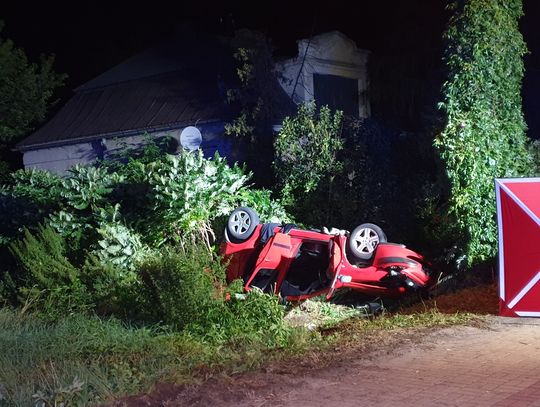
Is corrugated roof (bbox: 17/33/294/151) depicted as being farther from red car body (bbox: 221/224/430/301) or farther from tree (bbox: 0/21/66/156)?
Answer: red car body (bbox: 221/224/430/301)

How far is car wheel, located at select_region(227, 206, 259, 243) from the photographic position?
10.2 meters

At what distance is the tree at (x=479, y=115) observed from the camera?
1003cm

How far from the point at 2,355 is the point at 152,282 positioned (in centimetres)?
210

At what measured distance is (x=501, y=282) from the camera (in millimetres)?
8414

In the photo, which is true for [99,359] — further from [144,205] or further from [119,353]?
[144,205]

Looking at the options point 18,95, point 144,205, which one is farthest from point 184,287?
point 18,95

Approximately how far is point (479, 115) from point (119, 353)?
611cm

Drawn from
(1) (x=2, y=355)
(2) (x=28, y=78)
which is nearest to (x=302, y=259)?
(1) (x=2, y=355)

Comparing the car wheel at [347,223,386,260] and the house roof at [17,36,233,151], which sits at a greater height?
the house roof at [17,36,233,151]

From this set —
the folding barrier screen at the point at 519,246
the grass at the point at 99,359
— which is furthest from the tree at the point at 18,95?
the folding barrier screen at the point at 519,246

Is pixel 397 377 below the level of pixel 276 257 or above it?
below

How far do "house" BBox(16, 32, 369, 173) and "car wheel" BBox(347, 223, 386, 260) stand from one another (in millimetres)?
6290

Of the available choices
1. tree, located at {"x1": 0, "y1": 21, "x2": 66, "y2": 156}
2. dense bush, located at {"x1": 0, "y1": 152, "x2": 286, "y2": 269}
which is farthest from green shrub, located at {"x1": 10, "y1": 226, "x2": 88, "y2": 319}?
tree, located at {"x1": 0, "y1": 21, "x2": 66, "y2": 156}

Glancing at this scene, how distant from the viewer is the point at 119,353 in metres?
7.64
